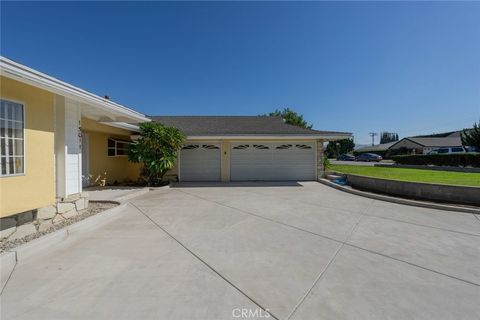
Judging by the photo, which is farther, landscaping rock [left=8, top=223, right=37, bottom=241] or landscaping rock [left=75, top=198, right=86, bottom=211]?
landscaping rock [left=75, top=198, right=86, bottom=211]

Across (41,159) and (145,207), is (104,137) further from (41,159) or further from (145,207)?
(41,159)

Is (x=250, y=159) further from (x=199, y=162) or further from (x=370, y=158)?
(x=370, y=158)

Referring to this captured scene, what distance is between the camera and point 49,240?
14.3ft

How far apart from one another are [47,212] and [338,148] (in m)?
56.4

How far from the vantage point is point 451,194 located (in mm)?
7805

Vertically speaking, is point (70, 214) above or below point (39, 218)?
below

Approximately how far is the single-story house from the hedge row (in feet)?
55.7

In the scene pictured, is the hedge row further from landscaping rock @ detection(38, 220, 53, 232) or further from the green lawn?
landscaping rock @ detection(38, 220, 53, 232)

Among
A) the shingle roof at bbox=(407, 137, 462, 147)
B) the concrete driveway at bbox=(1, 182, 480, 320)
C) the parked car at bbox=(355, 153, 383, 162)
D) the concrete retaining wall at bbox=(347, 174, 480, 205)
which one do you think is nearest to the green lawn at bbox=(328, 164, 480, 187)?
the concrete retaining wall at bbox=(347, 174, 480, 205)

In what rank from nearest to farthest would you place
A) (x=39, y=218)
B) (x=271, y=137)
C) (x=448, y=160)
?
1. (x=39, y=218)
2. (x=271, y=137)
3. (x=448, y=160)

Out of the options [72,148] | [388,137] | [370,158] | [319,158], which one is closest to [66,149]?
[72,148]

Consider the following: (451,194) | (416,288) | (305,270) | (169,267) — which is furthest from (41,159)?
(451,194)

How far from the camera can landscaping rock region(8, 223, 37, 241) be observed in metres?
4.47

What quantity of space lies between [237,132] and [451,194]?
29.3 ft
